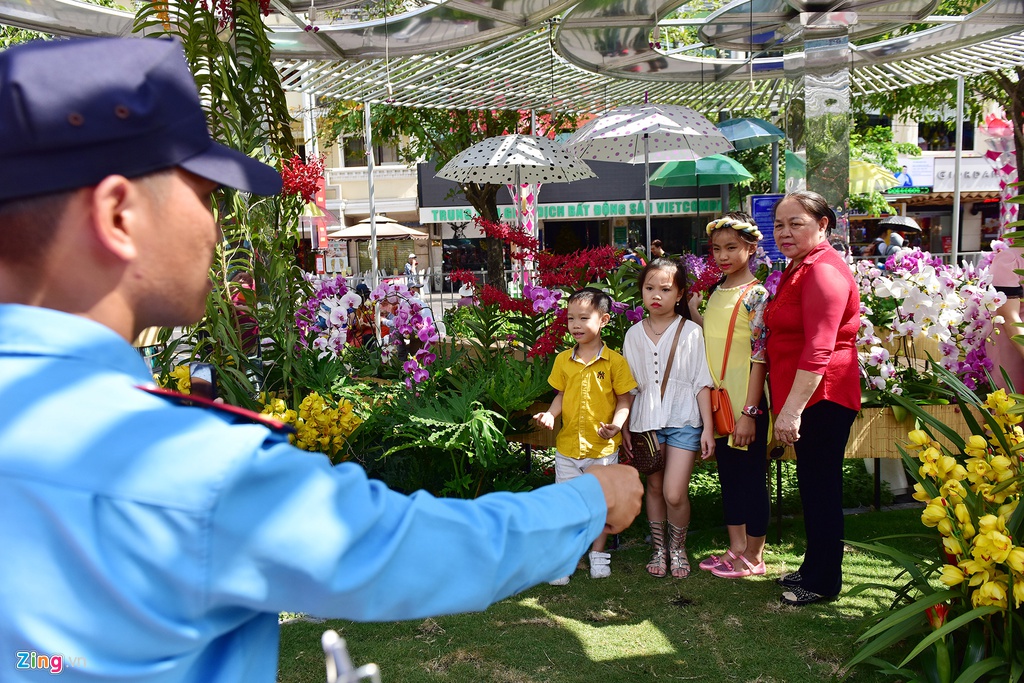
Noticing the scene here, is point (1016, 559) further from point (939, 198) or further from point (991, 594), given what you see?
point (939, 198)

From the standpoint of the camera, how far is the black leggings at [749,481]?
4152 mm

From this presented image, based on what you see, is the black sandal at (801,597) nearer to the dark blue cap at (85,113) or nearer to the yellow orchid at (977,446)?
the yellow orchid at (977,446)

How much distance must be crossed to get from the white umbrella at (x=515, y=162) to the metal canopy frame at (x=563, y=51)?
3.22 feet

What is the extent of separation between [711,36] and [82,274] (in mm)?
7860

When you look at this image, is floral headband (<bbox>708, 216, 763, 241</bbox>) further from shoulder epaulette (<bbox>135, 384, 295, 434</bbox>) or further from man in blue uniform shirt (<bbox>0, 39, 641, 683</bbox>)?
shoulder epaulette (<bbox>135, 384, 295, 434</bbox>)

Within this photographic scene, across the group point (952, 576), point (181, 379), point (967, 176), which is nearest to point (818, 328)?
point (952, 576)

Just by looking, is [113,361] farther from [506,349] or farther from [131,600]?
[506,349]

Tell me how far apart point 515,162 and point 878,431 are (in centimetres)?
454

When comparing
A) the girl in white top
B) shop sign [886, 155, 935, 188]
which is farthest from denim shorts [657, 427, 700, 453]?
shop sign [886, 155, 935, 188]

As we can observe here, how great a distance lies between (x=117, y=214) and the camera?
0.92 meters

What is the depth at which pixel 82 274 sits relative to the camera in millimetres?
933

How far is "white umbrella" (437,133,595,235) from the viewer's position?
7.88 meters
